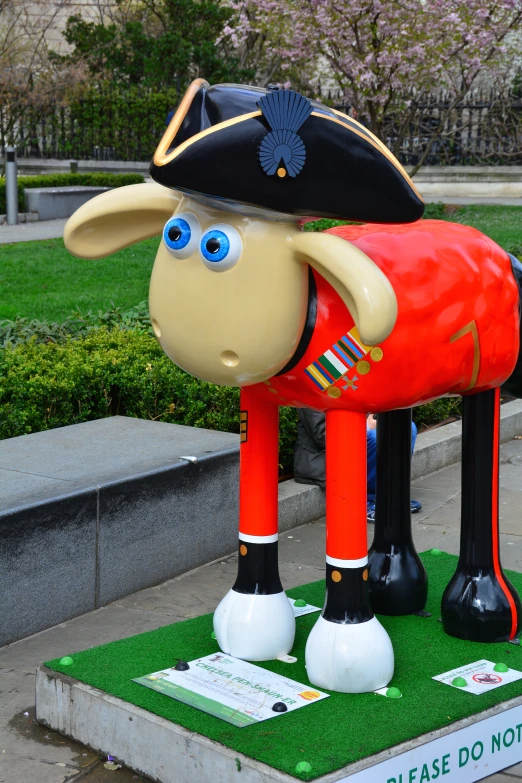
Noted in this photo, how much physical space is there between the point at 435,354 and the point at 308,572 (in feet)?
7.31

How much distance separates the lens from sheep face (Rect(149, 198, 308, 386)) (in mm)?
3174

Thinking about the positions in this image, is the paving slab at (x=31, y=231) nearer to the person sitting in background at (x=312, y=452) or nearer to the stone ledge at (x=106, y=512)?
the person sitting in background at (x=312, y=452)

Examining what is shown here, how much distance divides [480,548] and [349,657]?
770 mm

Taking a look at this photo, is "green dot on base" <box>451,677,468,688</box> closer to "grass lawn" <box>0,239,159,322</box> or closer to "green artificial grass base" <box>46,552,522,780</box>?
"green artificial grass base" <box>46,552,522,780</box>

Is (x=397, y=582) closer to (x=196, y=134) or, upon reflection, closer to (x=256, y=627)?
(x=256, y=627)

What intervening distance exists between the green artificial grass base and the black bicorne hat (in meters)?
1.60

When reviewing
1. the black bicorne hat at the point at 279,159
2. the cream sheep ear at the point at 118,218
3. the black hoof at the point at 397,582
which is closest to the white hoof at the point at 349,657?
the black hoof at the point at 397,582

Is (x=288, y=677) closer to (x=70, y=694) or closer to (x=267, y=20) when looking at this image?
(x=70, y=694)

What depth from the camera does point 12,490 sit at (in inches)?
179

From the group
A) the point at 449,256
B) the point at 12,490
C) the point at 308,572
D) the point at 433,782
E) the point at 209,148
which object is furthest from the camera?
the point at 308,572

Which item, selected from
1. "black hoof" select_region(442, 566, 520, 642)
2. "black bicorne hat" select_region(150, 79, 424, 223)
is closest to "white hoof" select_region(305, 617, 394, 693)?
"black hoof" select_region(442, 566, 520, 642)

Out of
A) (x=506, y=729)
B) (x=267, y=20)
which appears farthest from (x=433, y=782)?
(x=267, y=20)

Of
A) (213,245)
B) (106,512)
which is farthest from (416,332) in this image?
(106,512)

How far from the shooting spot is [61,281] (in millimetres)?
11031
